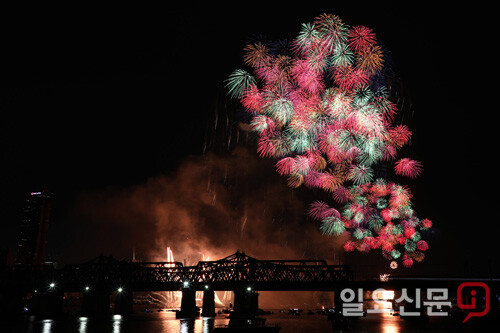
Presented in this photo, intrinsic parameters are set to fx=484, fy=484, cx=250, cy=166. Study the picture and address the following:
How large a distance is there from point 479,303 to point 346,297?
115 feet

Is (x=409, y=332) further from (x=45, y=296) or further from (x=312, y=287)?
(x=45, y=296)

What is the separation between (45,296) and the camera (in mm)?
134375

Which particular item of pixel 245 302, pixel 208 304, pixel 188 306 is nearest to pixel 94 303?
pixel 188 306

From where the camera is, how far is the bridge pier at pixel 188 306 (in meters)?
126

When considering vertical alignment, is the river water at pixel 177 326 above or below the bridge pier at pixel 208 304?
below

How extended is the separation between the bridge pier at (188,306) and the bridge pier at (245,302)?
47.7 feet

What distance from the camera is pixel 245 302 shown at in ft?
384

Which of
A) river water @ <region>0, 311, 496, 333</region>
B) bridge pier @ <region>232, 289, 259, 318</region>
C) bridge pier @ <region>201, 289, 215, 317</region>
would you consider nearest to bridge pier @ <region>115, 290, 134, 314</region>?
bridge pier @ <region>201, 289, 215, 317</region>

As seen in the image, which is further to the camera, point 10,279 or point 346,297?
point 10,279

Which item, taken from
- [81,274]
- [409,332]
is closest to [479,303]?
[409,332]

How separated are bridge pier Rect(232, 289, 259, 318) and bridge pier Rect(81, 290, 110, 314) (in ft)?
150

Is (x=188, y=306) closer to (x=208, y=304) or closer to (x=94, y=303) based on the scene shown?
(x=208, y=304)

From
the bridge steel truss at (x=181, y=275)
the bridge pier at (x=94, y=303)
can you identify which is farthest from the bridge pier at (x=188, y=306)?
the bridge pier at (x=94, y=303)

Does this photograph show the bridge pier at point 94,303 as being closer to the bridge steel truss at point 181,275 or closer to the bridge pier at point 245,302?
the bridge steel truss at point 181,275
